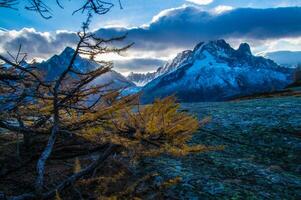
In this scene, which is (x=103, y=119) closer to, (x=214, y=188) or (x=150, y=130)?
(x=150, y=130)

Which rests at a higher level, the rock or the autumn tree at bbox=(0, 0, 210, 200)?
the autumn tree at bbox=(0, 0, 210, 200)

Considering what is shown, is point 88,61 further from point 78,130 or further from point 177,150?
point 177,150

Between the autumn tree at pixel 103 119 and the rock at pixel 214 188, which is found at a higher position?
the autumn tree at pixel 103 119

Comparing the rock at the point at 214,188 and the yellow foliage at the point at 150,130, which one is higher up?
the yellow foliage at the point at 150,130

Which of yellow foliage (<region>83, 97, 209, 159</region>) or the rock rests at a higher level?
yellow foliage (<region>83, 97, 209, 159</region>)

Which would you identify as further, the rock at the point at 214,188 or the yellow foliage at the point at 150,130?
the yellow foliage at the point at 150,130

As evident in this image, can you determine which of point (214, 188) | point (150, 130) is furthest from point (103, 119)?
point (214, 188)

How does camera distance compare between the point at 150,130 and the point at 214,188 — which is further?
the point at 150,130

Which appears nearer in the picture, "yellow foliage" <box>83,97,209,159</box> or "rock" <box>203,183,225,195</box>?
"rock" <box>203,183,225,195</box>

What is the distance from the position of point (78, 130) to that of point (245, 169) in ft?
12.7

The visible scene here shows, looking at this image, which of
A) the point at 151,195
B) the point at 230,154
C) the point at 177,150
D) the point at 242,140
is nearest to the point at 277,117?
the point at 242,140

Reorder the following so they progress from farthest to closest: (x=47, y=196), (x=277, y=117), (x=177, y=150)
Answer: (x=277, y=117), (x=177, y=150), (x=47, y=196)

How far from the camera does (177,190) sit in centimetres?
808

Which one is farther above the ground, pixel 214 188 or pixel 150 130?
pixel 150 130
